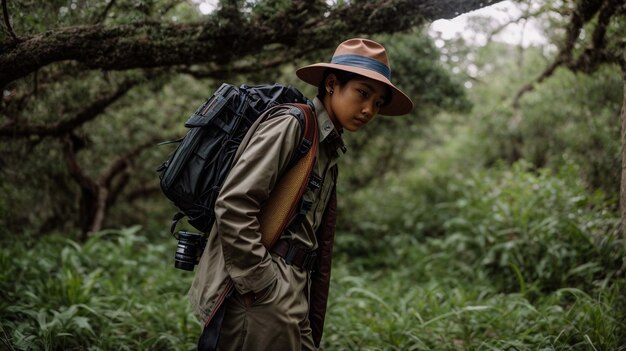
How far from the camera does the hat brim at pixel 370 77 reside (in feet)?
8.68

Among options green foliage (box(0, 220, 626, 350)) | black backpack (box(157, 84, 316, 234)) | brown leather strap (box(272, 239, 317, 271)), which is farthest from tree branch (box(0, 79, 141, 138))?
brown leather strap (box(272, 239, 317, 271))

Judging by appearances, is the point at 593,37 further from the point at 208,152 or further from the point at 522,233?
the point at 208,152

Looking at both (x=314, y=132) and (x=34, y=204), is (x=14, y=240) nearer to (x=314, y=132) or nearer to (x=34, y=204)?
(x=34, y=204)

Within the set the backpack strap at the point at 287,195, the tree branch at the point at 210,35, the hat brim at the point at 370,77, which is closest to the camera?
the backpack strap at the point at 287,195

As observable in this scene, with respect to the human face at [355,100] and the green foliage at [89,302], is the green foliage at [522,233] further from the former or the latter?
the green foliage at [89,302]

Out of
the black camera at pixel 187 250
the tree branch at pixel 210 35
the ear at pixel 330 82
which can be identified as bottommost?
the black camera at pixel 187 250

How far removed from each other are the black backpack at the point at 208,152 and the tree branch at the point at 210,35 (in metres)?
1.53

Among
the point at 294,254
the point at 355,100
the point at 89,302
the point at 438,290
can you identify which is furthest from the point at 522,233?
the point at 89,302

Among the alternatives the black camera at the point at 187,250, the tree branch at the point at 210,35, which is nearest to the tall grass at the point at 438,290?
the black camera at the point at 187,250

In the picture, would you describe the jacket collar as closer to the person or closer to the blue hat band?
the person

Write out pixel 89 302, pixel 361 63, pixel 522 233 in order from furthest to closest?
pixel 522 233
pixel 89 302
pixel 361 63

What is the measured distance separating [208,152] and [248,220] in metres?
0.47

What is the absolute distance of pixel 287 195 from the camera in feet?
8.16

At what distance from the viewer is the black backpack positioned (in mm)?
2484
